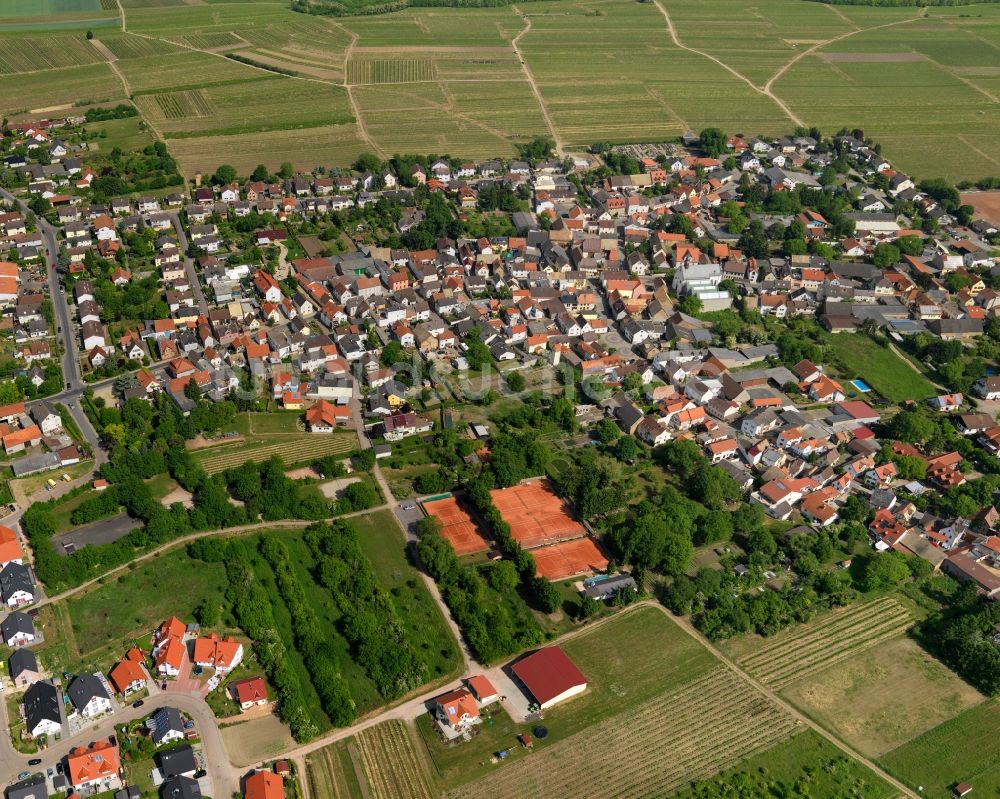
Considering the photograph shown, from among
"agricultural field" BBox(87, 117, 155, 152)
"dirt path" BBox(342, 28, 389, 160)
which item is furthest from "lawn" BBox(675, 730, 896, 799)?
"agricultural field" BBox(87, 117, 155, 152)

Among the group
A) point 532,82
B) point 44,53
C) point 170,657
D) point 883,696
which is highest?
point 44,53

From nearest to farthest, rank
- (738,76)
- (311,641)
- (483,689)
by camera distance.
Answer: (483,689) → (311,641) → (738,76)

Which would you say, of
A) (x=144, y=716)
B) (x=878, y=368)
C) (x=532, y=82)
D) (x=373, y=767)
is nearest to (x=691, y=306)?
(x=878, y=368)

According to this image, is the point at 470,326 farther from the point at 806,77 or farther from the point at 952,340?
the point at 806,77

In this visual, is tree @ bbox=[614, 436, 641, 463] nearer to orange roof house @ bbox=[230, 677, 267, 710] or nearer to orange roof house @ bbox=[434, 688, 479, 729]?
orange roof house @ bbox=[434, 688, 479, 729]

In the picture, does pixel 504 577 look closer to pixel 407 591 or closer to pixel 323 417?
pixel 407 591

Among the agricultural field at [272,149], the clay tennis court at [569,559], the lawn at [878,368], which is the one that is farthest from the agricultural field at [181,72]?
the clay tennis court at [569,559]

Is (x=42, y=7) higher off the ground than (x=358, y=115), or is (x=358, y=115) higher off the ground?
(x=42, y=7)
